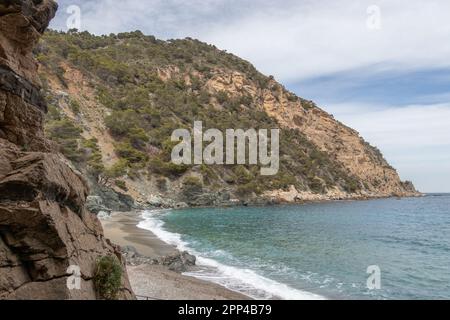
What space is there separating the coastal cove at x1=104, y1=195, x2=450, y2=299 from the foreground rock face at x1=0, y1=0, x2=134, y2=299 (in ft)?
30.7

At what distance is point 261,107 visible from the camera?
133125 millimetres

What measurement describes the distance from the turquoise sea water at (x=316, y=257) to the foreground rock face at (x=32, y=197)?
944 cm

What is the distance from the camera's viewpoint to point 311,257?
28641 millimetres

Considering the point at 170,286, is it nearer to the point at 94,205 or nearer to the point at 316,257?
the point at 316,257

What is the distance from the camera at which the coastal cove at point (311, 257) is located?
19.8m

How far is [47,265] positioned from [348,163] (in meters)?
134

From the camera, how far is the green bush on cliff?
1012 cm

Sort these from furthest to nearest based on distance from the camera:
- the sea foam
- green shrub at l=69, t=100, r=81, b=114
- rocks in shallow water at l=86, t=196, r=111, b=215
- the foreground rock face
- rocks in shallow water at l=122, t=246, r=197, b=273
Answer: green shrub at l=69, t=100, r=81, b=114 → rocks in shallow water at l=86, t=196, r=111, b=215 → rocks in shallow water at l=122, t=246, r=197, b=273 → the sea foam → the foreground rock face

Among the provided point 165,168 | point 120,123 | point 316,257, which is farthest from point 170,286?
point 120,123

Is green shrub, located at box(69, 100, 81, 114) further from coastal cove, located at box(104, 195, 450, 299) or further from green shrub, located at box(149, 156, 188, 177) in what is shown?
coastal cove, located at box(104, 195, 450, 299)

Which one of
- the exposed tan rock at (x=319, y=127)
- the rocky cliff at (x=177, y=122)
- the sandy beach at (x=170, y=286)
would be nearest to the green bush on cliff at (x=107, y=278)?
the sandy beach at (x=170, y=286)

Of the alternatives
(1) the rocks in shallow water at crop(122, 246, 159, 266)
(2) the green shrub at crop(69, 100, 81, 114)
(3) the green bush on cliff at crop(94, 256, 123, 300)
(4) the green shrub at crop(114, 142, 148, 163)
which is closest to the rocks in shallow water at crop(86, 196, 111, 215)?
(1) the rocks in shallow water at crop(122, 246, 159, 266)
